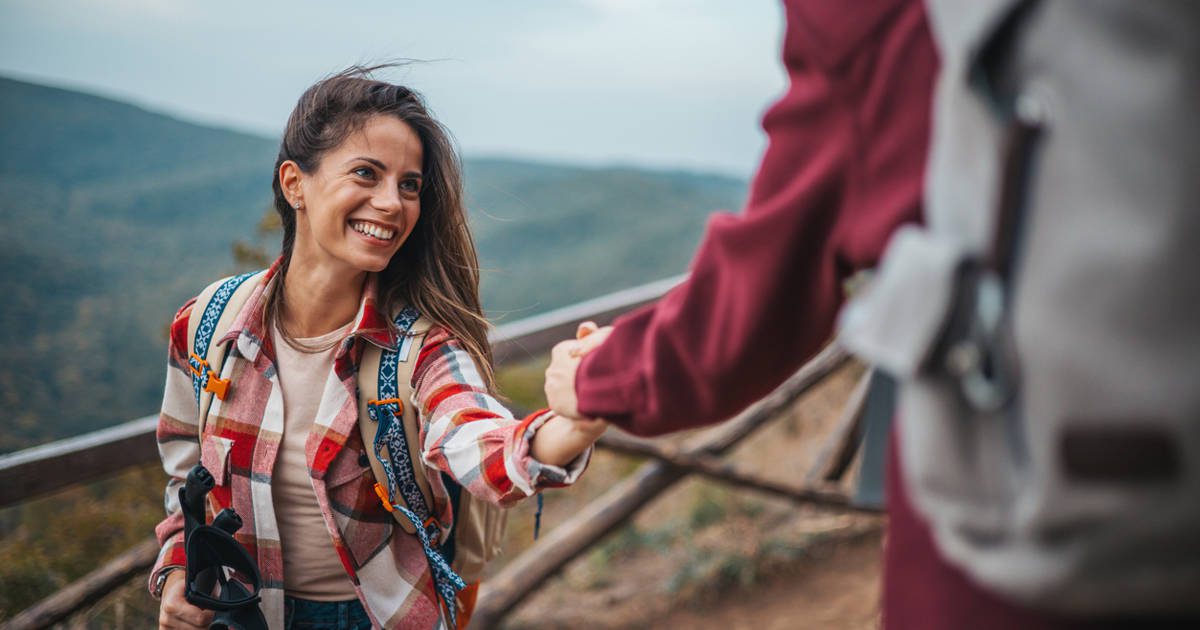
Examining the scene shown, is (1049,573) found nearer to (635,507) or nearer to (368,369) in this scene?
(368,369)

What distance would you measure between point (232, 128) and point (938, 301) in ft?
22.3

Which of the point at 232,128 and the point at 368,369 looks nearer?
the point at 368,369

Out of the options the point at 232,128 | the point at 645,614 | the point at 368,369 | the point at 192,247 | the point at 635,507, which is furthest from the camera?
the point at 232,128

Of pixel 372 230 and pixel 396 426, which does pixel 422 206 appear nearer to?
pixel 372 230

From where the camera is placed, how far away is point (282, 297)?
1874 millimetres

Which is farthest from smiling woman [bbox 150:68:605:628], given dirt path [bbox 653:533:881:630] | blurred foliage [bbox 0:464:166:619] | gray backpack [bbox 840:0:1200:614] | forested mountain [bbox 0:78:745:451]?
dirt path [bbox 653:533:881:630]

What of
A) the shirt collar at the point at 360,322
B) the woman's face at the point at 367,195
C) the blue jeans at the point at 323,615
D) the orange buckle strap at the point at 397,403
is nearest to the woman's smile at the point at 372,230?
the woman's face at the point at 367,195

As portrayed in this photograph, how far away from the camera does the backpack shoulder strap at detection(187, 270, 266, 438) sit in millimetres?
1746

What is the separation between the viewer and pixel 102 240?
5.50 m

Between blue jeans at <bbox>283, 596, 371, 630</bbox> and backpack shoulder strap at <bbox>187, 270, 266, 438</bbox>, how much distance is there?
41 centimetres

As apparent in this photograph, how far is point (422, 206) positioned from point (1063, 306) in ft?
4.69

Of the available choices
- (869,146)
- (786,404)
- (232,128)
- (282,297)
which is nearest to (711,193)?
(232,128)

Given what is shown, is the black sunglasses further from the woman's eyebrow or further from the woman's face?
the woman's eyebrow

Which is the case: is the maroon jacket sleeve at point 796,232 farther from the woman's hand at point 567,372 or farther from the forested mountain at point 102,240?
the forested mountain at point 102,240
